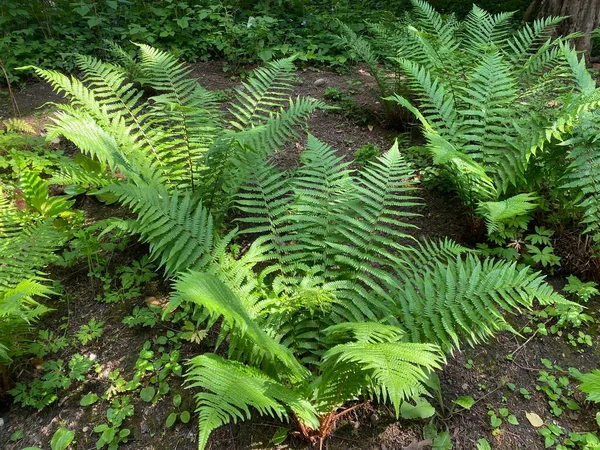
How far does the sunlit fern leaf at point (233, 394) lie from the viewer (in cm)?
154

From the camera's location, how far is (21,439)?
1985 millimetres

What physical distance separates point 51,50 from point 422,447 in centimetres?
574

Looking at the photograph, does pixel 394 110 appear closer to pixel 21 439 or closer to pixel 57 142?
pixel 57 142

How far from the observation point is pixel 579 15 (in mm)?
4641

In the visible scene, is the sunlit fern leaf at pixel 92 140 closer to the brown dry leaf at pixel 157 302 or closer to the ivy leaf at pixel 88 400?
the brown dry leaf at pixel 157 302

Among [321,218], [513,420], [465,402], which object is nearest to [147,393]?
[321,218]

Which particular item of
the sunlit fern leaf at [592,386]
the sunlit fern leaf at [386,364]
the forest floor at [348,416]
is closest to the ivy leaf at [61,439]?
the forest floor at [348,416]

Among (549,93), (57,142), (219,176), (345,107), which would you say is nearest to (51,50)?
Answer: (57,142)

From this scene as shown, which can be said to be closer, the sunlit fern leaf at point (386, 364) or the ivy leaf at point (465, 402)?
the sunlit fern leaf at point (386, 364)

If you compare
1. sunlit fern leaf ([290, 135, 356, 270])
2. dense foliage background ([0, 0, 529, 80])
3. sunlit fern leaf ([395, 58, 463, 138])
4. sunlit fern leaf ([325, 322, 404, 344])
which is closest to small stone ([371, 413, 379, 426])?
sunlit fern leaf ([325, 322, 404, 344])

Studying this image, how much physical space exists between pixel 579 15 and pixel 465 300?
14.2 feet

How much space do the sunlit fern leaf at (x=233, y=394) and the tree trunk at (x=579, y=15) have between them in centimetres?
498

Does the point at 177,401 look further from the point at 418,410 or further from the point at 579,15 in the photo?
the point at 579,15

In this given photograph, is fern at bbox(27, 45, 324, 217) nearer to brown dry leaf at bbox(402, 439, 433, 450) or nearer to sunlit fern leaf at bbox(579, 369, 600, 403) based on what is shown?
brown dry leaf at bbox(402, 439, 433, 450)
